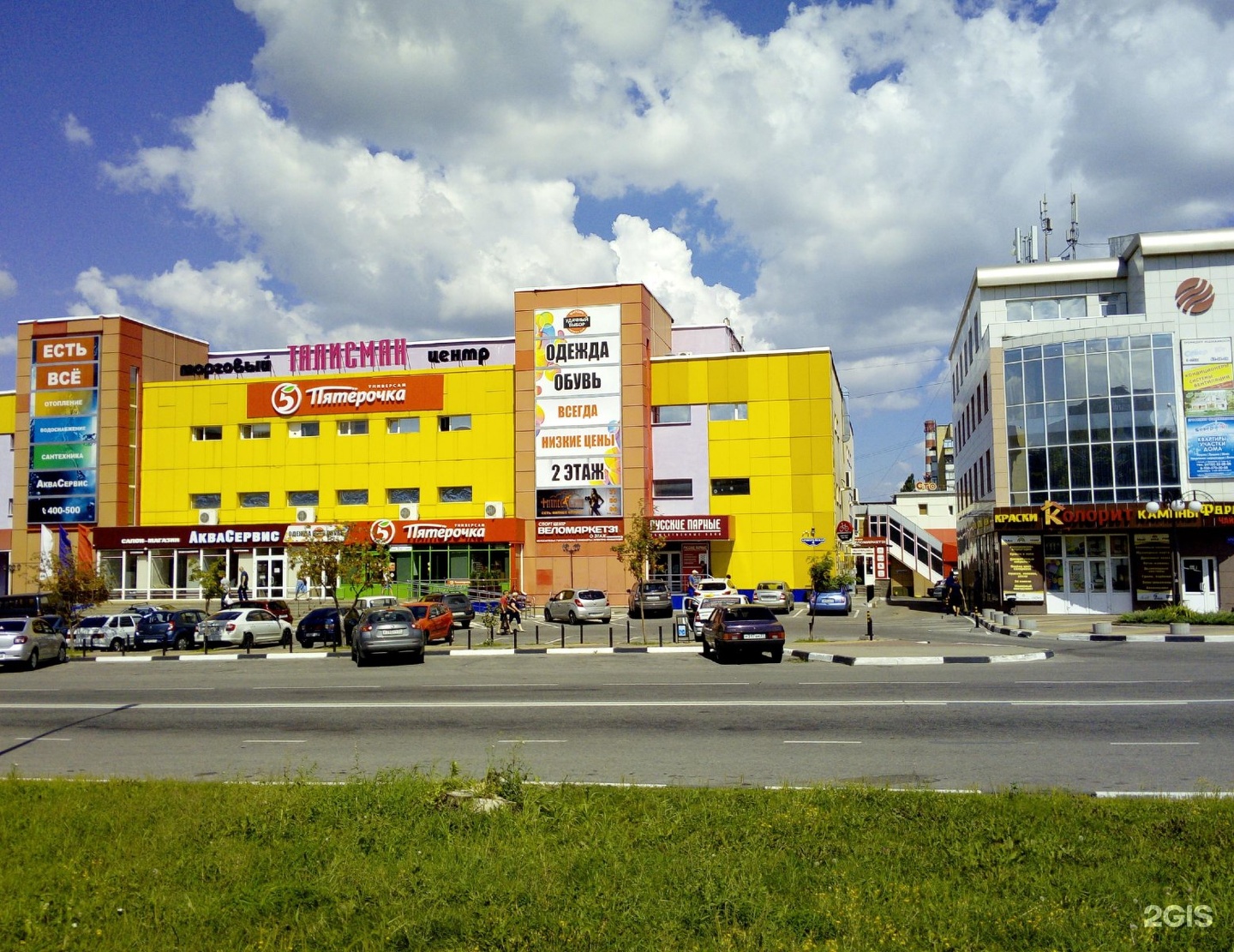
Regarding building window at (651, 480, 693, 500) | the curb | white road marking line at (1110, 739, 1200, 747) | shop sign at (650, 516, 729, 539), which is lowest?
the curb

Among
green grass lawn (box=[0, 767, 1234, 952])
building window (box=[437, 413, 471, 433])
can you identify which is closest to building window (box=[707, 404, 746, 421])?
building window (box=[437, 413, 471, 433])

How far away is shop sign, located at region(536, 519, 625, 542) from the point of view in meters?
57.6

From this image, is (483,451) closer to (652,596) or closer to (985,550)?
(652,596)

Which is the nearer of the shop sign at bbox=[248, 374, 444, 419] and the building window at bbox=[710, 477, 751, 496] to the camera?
the building window at bbox=[710, 477, 751, 496]

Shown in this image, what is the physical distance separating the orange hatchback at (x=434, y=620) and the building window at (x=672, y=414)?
2607cm

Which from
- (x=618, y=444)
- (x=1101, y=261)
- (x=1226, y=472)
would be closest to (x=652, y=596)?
(x=618, y=444)

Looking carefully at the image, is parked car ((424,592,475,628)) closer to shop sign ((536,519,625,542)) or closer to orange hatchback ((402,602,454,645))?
orange hatchback ((402,602,454,645))

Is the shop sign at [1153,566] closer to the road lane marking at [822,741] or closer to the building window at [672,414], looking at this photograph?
the building window at [672,414]

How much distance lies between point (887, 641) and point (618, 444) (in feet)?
98.6

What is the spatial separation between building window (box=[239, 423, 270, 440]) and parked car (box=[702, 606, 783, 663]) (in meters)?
45.5

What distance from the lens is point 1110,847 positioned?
718cm

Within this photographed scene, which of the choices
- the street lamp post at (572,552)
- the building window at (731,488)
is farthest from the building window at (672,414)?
the street lamp post at (572,552)

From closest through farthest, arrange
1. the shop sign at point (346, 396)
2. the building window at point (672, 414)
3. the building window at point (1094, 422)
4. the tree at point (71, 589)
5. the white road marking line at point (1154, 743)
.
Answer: the white road marking line at point (1154, 743) < the tree at point (71, 589) < the building window at point (1094, 422) < the building window at point (672, 414) < the shop sign at point (346, 396)

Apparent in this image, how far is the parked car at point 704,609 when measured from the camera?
32312 mm
